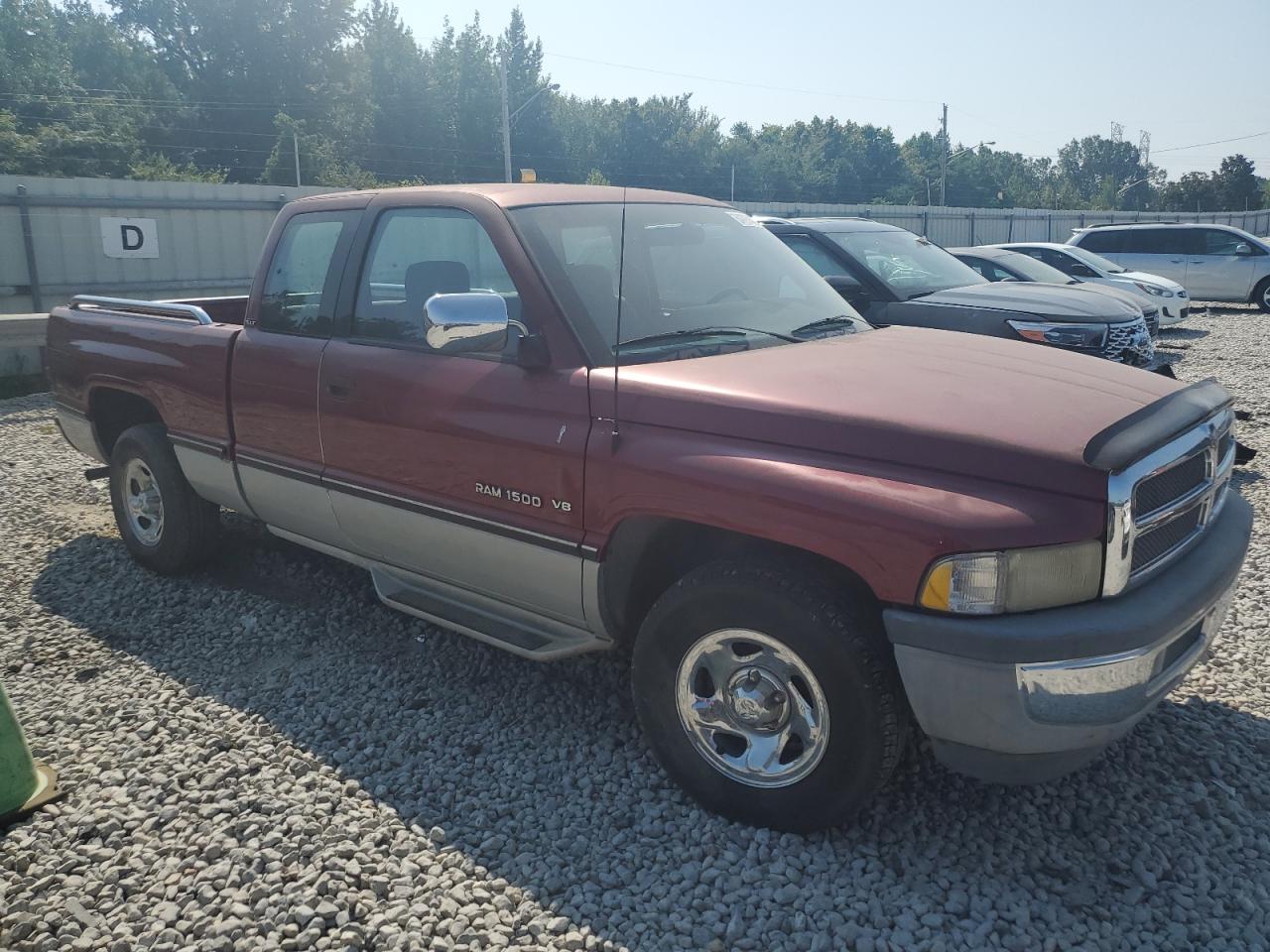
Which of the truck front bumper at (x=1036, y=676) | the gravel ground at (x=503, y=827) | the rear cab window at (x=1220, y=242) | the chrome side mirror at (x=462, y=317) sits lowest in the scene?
the gravel ground at (x=503, y=827)

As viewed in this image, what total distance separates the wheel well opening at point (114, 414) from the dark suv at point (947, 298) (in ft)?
15.2

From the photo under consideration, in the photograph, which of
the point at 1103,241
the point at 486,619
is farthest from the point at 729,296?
the point at 1103,241

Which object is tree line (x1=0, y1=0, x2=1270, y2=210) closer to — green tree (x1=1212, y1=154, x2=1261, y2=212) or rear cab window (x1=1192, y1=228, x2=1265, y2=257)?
green tree (x1=1212, y1=154, x2=1261, y2=212)

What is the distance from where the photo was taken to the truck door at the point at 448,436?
11.1 ft

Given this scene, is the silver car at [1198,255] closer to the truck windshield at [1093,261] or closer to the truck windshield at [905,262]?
the truck windshield at [1093,261]

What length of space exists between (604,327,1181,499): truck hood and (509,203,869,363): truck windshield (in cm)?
18

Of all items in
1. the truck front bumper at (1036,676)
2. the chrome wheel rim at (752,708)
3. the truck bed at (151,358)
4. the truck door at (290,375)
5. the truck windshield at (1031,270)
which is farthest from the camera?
the truck windshield at (1031,270)

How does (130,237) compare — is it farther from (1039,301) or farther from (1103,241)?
(1103,241)

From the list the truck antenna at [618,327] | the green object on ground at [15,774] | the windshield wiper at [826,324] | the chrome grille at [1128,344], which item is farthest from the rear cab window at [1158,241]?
the green object on ground at [15,774]

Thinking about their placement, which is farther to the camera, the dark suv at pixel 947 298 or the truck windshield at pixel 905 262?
the truck windshield at pixel 905 262

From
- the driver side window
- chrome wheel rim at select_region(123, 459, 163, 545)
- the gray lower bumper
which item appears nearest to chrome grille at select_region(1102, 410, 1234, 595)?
the driver side window

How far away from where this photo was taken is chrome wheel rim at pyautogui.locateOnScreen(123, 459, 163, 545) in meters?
5.32

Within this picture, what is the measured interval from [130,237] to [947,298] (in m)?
12.8

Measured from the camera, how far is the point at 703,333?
3607mm
